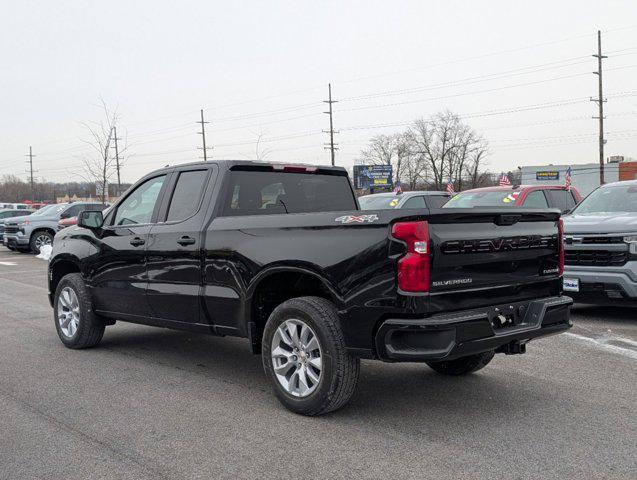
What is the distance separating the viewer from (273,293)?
5176mm

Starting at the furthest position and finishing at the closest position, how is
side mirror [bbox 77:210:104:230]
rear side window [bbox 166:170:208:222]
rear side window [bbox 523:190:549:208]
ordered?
rear side window [bbox 523:190:549:208] < side mirror [bbox 77:210:104:230] < rear side window [bbox 166:170:208:222]

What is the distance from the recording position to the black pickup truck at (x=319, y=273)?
13.5ft

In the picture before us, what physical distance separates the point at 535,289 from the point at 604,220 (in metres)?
4.05

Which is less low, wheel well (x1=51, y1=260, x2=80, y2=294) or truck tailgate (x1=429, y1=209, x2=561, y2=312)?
truck tailgate (x1=429, y1=209, x2=561, y2=312)

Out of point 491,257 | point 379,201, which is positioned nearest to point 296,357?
point 491,257

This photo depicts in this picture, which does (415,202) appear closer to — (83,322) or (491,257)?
A: (83,322)

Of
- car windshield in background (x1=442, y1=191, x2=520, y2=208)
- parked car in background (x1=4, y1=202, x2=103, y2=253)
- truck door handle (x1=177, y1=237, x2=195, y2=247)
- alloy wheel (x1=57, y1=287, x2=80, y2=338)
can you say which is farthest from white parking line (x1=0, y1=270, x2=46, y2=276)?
truck door handle (x1=177, y1=237, x2=195, y2=247)

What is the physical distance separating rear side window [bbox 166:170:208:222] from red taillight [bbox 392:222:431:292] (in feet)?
7.50

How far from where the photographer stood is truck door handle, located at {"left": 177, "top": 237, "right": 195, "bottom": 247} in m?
5.54

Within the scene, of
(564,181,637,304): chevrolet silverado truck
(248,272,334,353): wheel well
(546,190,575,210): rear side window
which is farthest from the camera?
(546,190,575,210): rear side window

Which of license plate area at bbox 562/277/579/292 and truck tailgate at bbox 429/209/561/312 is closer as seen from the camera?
truck tailgate at bbox 429/209/561/312

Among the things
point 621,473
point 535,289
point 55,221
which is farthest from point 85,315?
point 55,221

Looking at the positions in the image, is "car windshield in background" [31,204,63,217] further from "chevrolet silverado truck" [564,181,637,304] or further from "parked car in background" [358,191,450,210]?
"chevrolet silverado truck" [564,181,637,304]

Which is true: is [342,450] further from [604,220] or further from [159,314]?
[604,220]
